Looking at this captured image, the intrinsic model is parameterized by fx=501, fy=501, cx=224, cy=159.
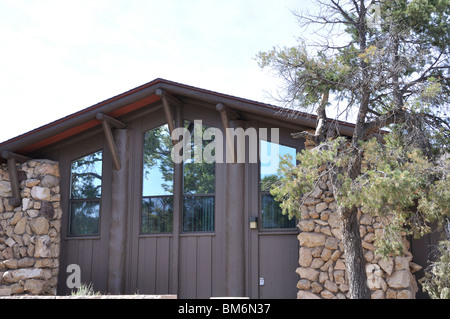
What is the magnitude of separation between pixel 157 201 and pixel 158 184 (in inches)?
13.8

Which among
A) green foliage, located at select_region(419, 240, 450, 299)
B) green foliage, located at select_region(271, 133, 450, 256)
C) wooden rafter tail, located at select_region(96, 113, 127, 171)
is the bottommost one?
green foliage, located at select_region(419, 240, 450, 299)

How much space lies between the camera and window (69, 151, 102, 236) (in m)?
10.6

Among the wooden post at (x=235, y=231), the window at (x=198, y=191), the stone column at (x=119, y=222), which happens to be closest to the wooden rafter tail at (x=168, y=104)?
the window at (x=198, y=191)

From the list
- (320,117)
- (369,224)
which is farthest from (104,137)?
(369,224)

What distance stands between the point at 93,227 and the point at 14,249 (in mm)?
1571

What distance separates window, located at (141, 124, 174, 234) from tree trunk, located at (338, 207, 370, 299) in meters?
3.95

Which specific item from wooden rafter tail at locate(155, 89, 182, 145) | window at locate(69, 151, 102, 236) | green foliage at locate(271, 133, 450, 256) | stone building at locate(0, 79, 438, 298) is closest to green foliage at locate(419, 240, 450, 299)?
green foliage at locate(271, 133, 450, 256)

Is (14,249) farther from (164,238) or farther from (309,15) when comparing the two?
(309,15)

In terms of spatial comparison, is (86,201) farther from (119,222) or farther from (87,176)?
(119,222)

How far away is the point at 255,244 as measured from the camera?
9.52 metres

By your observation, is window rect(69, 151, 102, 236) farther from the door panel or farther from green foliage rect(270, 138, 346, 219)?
green foliage rect(270, 138, 346, 219)

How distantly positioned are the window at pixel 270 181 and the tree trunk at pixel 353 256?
6.82 feet

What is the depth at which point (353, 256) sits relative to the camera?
7.38 metres

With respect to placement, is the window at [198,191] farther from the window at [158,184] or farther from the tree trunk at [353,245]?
the tree trunk at [353,245]
